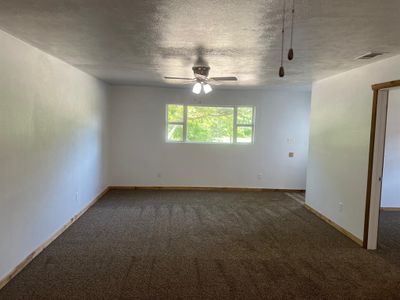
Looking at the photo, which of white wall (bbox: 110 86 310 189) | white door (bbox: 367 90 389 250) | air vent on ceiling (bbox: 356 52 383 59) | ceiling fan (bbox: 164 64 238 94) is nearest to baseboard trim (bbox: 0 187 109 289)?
white wall (bbox: 110 86 310 189)

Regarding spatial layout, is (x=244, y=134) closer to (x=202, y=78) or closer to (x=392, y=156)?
(x=392, y=156)

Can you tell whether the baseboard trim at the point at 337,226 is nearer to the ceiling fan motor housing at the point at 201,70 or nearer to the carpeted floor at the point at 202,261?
the carpeted floor at the point at 202,261

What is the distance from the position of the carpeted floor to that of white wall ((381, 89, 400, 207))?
1775mm

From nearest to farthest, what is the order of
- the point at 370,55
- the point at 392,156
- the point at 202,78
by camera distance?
the point at 370,55 → the point at 202,78 → the point at 392,156

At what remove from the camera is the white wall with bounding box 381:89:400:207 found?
18.4 ft

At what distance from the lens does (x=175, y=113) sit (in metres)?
6.92

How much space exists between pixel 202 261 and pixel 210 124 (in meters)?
4.10

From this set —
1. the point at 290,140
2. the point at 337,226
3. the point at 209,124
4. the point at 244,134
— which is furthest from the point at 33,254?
the point at 290,140

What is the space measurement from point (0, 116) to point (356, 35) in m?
3.22

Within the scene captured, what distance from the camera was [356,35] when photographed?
2.59m

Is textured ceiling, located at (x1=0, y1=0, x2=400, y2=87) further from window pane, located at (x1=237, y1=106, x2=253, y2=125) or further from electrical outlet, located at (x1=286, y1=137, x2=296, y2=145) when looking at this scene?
electrical outlet, located at (x1=286, y1=137, x2=296, y2=145)

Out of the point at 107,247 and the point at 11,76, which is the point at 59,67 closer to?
the point at 11,76

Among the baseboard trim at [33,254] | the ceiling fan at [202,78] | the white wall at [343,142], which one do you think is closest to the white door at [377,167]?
the white wall at [343,142]

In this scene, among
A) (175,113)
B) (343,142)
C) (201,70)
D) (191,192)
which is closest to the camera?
(201,70)
